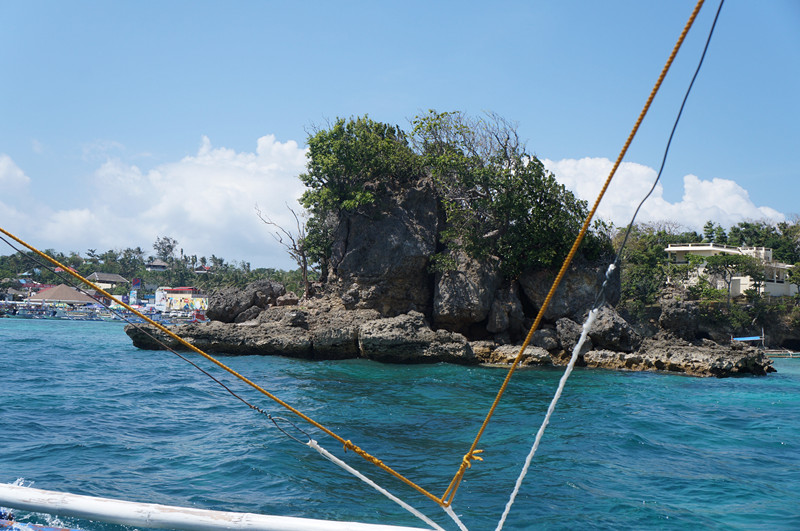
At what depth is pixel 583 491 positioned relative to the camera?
673 cm

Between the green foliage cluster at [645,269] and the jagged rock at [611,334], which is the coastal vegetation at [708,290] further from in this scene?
the jagged rock at [611,334]

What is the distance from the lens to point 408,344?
1936cm

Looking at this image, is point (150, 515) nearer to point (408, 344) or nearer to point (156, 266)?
point (408, 344)

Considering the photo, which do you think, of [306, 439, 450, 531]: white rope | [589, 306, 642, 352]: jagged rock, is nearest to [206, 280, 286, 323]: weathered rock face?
[589, 306, 642, 352]: jagged rock

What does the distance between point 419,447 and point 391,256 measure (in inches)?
593

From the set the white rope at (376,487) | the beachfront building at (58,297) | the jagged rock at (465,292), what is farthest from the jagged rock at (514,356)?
the beachfront building at (58,297)

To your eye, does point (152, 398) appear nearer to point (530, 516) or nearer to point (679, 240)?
point (530, 516)

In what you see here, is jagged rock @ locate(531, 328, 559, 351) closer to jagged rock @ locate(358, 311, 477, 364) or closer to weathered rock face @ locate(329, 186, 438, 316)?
jagged rock @ locate(358, 311, 477, 364)

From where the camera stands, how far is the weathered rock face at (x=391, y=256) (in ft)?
76.3

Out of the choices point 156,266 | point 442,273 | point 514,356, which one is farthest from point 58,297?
point 514,356

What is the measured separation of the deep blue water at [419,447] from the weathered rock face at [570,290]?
639 cm

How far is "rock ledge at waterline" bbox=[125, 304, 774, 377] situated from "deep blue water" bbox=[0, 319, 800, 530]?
11.6ft

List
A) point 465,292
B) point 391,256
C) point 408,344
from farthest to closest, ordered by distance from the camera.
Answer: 1. point 391,256
2. point 465,292
3. point 408,344

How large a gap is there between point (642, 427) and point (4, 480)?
34.0 feet
